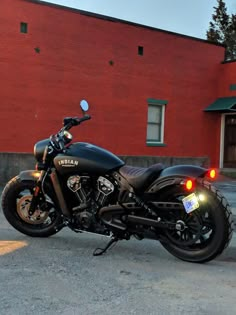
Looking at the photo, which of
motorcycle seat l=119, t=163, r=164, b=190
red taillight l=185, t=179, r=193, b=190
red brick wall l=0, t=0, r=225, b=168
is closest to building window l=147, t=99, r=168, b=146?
red brick wall l=0, t=0, r=225, b=168

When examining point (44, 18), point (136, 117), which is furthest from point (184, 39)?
point (44, 18)

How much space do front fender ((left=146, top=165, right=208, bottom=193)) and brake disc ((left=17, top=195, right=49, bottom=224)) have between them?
1.59 meters

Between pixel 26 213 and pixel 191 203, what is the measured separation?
89.7 inches

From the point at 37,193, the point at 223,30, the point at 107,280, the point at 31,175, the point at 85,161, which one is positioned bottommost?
the point at 107,280

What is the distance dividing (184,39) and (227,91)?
116 inches

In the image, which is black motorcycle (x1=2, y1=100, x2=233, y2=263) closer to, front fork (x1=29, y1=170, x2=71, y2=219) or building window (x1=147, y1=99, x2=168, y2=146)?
front fork (x1=29, y1=170, x2=71, y2=219)

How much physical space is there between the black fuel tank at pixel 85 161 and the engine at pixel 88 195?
0.11 metres

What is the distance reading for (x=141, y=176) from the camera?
5500 millimetres

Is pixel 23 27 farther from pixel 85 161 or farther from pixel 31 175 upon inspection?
pixel 85 161

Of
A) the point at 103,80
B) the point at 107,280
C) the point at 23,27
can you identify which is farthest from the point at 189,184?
the point at 103,80

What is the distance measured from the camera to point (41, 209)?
6.30 meters

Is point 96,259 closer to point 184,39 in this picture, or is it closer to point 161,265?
point 161,265

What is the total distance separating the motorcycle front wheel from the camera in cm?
523

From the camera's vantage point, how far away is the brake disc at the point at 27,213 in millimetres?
6320
